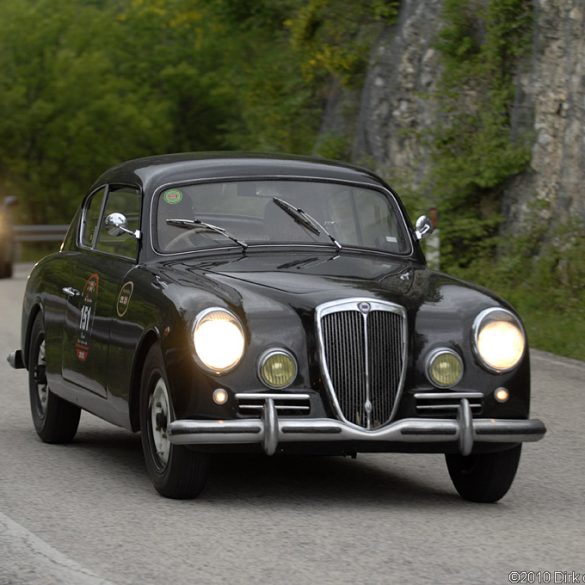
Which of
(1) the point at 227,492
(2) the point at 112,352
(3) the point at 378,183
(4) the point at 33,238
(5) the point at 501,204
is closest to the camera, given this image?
(1) the point at 227,492

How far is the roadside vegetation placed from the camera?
66.0 feet

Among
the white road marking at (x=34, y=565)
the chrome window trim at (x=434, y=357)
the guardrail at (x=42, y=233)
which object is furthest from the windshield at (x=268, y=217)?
the guardrail at (x=42, y=233)

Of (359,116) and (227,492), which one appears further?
(359,116)

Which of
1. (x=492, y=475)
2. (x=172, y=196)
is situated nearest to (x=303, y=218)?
(x=172, y=196)

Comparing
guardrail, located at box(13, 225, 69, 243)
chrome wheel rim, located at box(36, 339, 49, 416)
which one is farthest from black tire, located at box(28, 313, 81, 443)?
guardrail, located at box(13, 225, 69, 243)

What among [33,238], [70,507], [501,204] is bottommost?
[33,238]

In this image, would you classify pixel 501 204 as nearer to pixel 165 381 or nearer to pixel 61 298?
pixel 61 298

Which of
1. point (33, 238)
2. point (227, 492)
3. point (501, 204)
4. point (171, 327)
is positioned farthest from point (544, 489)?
point (33, 238)

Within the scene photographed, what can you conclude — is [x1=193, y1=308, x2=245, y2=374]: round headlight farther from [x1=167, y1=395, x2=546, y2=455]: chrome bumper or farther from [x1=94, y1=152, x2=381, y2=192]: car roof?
[x1=94, y1=152, x2=381, y2=192]: car roof

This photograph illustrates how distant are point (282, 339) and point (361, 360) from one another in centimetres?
37

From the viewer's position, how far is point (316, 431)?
741 centimetres

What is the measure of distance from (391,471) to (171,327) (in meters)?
1.88

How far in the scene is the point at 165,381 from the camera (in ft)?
25.1

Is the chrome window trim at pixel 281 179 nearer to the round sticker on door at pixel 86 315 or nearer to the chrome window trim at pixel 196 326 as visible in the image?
the round sticker on door at pixel 86 315
